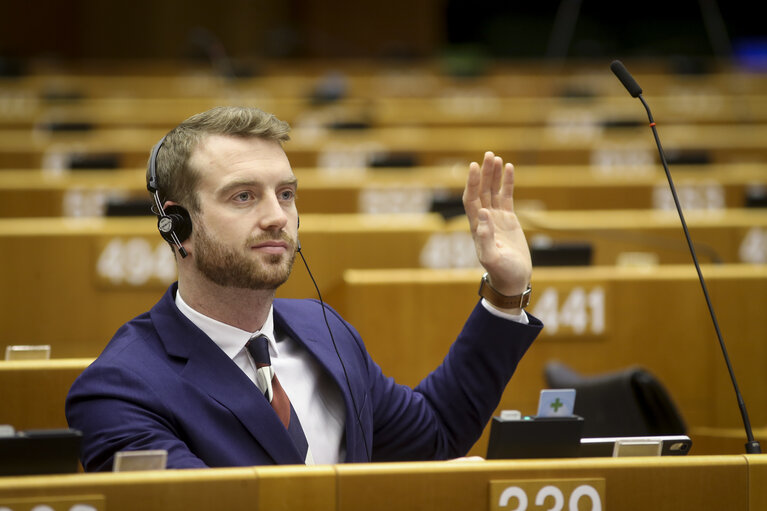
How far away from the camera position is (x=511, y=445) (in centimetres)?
139

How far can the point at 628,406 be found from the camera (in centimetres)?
226

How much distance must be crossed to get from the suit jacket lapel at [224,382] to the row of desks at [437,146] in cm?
424

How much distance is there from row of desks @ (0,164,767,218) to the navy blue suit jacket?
2.88 metres

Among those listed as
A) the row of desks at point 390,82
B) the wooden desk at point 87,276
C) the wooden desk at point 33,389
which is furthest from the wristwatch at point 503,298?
the row of desks at point 390,82

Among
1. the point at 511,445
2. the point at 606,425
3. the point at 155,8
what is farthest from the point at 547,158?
the point at 155,8

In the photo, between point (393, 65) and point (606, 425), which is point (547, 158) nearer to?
point (393, 65)

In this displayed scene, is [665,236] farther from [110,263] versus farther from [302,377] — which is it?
[302,377]

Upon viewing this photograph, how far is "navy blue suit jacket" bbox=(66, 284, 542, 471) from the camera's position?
1473 millimetres

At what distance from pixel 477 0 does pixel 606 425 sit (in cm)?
1232

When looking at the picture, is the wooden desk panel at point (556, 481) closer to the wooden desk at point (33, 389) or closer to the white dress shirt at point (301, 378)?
the white dress shirt at point (301, 378)

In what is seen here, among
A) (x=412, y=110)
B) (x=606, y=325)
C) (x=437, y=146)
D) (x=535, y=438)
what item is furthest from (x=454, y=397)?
(x=412, y=110)

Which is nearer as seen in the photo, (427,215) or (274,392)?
(274,392)

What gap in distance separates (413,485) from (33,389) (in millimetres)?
1018

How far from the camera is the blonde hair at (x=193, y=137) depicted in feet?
5.34
